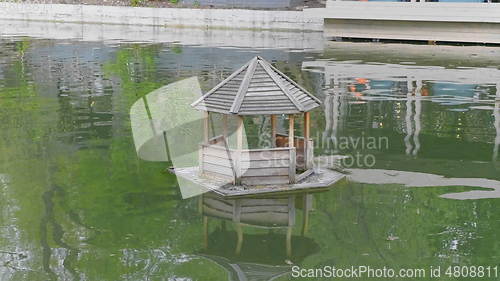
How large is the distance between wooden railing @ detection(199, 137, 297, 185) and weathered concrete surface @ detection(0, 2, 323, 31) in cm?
3686

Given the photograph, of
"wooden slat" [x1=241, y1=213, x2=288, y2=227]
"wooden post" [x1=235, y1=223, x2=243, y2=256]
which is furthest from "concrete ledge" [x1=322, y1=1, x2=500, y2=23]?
"wooden post" [x1=235, y1=223, x2=243, y2=256]

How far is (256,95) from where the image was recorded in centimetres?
1445

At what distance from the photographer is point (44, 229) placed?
12539 mm

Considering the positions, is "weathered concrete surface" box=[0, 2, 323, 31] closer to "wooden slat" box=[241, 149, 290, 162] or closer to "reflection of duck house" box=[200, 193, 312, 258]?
"wooden slat" box=[241, 149, 290, 162]

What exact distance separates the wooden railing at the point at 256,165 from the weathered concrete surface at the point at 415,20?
1238 inches

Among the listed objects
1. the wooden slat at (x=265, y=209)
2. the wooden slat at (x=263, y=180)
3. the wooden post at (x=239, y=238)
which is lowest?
the wooden post at (x=239, y=238)

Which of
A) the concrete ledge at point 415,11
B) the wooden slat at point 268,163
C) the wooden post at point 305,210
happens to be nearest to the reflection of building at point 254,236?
the wooden post at point 305,210

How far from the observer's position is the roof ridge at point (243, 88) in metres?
14.1

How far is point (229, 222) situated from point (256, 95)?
112 inches

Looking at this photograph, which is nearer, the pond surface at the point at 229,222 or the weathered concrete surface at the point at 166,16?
the pond surface at the point at 229,222

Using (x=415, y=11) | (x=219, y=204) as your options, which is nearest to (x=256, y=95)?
(x=219, y=204)

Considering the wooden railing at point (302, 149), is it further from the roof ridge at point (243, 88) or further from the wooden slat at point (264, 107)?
the roof ridge at point (243, 88)

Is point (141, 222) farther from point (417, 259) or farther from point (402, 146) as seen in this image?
point (402, 146)

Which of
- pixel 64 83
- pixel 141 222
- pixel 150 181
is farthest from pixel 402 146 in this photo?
pixel 64 83
